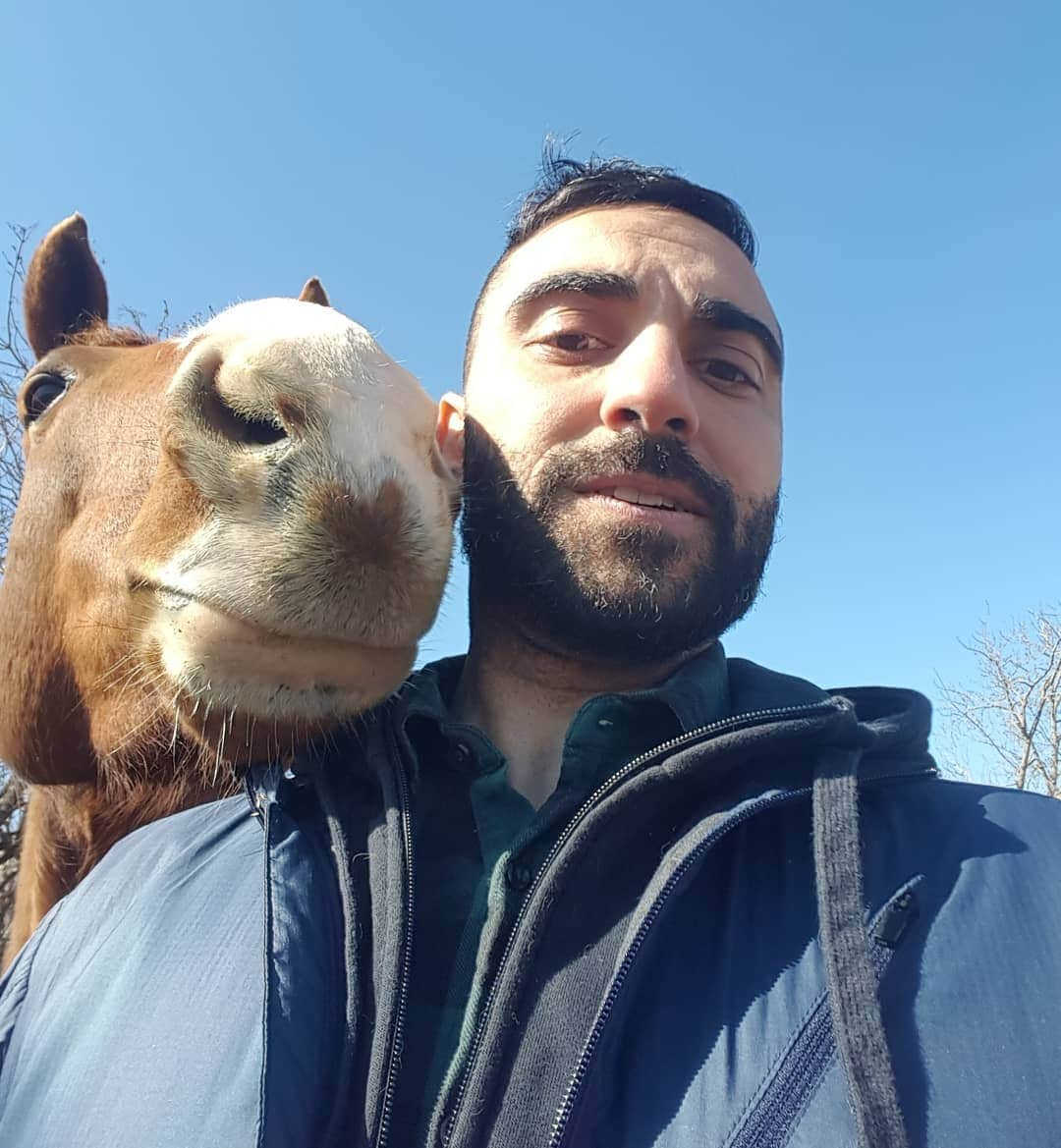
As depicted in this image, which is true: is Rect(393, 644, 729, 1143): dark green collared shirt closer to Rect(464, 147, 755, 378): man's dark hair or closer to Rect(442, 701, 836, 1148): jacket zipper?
Rect(442, 701, 836, 1148): jacket zipper

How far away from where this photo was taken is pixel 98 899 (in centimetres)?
154

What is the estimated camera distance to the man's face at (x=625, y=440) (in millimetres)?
1889

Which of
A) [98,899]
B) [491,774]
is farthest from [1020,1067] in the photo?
[98,899]

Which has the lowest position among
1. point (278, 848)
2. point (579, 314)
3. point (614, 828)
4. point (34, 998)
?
point (34, 998)

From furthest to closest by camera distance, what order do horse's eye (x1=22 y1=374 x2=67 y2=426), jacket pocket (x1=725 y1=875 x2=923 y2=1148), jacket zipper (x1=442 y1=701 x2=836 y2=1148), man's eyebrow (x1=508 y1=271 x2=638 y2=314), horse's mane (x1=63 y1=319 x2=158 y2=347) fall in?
1. horse's mane (x1=63 y1=319 x2=158 y2=347)
2. horse's eye (x1=22 y1=374 x2=67 y2=426)
3. man's eyebrow (x1=508 y1=271 x2=638 y2=314)
4. jacket zipper (x1=442 y1=701 x2=836 y2=1148)
5. jacket pocket (x1=725 y1=875 x2=923 y2=1148)

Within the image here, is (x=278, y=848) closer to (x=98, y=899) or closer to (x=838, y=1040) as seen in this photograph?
(x=98, y=899)

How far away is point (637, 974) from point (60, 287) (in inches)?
122

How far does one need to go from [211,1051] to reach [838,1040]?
2.77ft

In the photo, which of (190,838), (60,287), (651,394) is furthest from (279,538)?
(60,287)

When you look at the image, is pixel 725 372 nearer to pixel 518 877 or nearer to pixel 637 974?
pixel 518 877

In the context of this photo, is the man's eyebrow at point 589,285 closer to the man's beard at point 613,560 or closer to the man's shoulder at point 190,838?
the man's beard at point 613,560

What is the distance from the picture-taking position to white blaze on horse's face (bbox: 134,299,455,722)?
1363mm

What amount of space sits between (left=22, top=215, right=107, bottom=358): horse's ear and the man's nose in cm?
214

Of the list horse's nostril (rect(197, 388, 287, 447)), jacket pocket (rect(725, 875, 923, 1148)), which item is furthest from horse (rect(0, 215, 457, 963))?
jacket pocket (rect(725, 875, 923, 1148))
